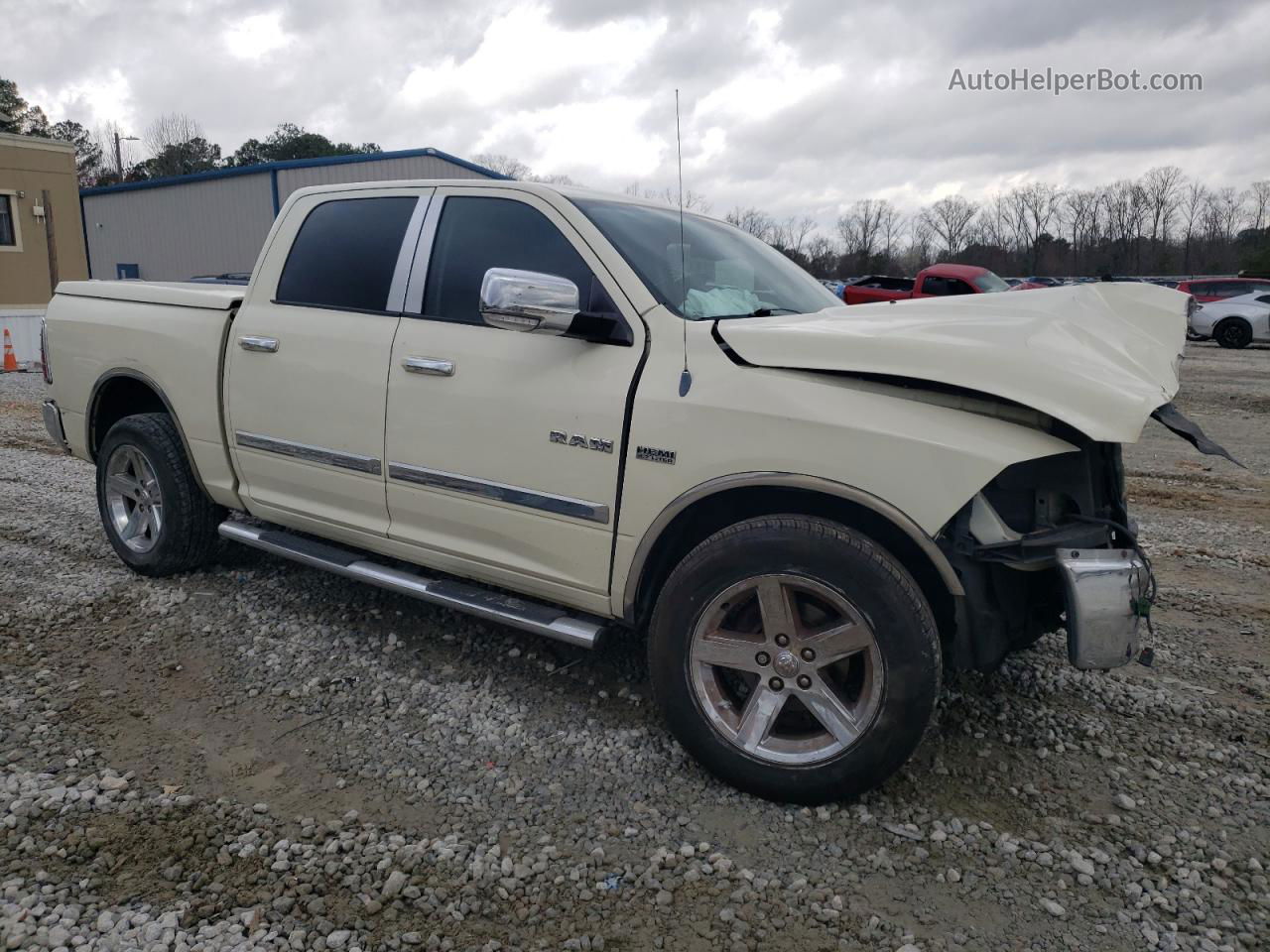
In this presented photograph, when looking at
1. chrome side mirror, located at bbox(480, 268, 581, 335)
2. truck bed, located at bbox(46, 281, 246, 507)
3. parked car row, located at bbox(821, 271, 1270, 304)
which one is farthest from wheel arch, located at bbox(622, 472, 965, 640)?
parked car row, located at bbox(821, 271, 1270, 304)

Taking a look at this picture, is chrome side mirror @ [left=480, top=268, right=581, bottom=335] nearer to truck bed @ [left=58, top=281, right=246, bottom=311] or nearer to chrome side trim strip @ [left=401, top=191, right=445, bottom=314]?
chrome side trim strip @ [left=401, top=191, right=445, bottom=314]

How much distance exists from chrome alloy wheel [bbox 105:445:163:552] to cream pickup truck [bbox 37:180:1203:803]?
92cm

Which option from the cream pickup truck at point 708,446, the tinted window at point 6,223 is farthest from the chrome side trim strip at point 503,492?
the tinted window at point 6,223

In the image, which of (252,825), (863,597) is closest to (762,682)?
(863,597)

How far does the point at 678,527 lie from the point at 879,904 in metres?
1.28

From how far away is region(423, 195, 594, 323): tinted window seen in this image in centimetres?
351

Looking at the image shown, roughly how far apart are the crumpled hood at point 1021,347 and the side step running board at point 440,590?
1162 mm

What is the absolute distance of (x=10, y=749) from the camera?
3.23m

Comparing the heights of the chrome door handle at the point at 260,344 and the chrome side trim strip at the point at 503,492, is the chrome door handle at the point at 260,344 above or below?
above

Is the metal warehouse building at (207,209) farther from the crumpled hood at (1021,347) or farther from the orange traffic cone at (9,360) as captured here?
the crumpled hood at (1021,347)

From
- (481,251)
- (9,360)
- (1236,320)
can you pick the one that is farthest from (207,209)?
(481,251)

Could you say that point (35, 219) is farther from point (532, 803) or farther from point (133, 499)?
point (532, 803)

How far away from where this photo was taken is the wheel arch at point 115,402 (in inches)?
193

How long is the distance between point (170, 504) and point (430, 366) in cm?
208
